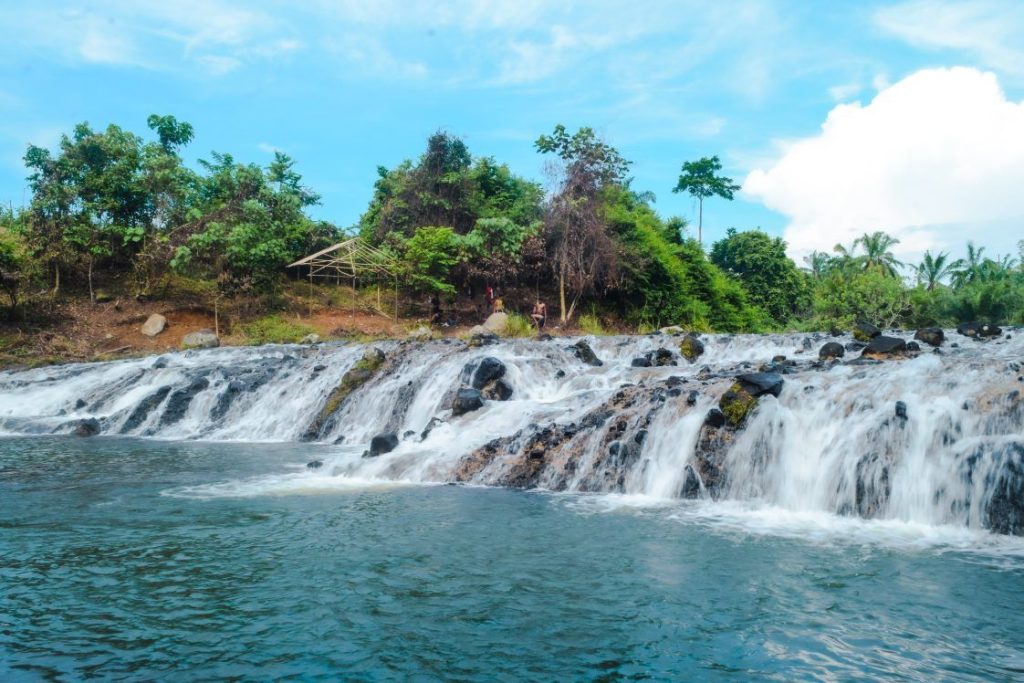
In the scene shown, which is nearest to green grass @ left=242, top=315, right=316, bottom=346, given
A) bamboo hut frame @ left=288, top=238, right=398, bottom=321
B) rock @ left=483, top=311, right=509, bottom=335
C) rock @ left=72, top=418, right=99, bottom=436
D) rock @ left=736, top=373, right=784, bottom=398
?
bamboo hut frame @ left=288, top=238, right=398, bottom=321

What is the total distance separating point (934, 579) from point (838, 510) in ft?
7.34

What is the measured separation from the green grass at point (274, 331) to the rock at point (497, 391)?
50.0 feet

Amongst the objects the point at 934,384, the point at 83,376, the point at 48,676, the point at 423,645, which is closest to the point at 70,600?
the point at 48,676

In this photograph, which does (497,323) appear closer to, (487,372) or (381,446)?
(487,372)

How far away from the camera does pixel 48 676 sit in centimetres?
391

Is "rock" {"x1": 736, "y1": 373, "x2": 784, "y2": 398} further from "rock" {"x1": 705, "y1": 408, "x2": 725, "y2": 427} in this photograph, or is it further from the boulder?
the boulder

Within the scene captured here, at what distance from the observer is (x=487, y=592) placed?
17.6 feet

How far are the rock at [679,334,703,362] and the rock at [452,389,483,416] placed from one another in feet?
19.8

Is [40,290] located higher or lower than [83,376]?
higher

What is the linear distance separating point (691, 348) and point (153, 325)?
813 inches

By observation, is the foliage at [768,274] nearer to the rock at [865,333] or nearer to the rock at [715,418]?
the rock at [865,333]

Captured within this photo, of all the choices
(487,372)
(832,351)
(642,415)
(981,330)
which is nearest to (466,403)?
(487,372)

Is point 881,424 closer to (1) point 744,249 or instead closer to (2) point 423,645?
(2) point 423,645

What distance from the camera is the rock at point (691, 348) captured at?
16.9 metres
